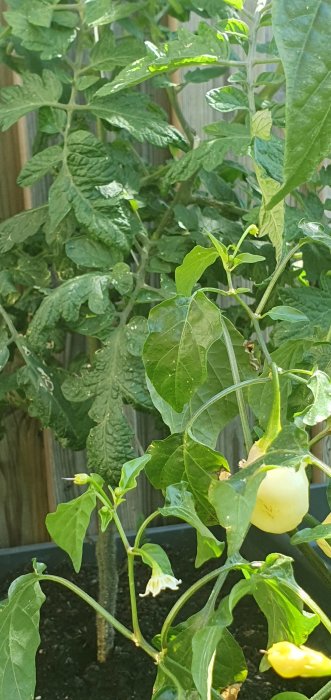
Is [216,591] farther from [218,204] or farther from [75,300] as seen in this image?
[218,204]

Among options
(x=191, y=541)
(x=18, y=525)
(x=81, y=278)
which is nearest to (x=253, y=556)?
(x=191, y=541)

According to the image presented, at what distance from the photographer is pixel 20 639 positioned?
1.70 ft

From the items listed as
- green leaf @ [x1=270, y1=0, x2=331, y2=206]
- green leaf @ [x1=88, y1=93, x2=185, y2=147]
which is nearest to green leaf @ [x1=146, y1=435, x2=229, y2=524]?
green leaf @ [x1=270, y1=0, x2=331, y2=206]

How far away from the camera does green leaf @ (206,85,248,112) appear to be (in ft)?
2.44

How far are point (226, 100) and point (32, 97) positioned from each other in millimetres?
258

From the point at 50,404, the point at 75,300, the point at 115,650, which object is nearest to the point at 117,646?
the point at 115,650

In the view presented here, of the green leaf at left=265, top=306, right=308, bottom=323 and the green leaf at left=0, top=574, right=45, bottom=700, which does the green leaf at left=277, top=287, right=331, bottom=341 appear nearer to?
the green leaf at left=265, top=306, right=308, bottom=323

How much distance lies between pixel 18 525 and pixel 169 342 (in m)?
1.00

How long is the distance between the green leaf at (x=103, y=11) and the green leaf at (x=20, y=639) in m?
0.60

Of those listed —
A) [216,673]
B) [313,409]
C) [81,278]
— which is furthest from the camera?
[81,278]

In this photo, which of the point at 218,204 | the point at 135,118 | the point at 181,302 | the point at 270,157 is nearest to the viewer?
the point at 181,302

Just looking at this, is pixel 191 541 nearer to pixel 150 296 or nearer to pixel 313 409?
pixel 150 296

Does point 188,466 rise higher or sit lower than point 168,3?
lower

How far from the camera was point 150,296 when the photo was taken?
0.84 m
